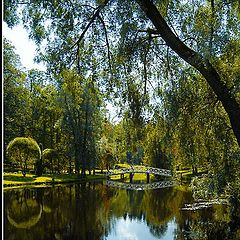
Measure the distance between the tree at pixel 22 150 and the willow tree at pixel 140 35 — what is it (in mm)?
15070

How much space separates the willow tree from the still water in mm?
4578

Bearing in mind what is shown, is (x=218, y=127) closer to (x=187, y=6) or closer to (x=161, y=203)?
(x=187, y=6)

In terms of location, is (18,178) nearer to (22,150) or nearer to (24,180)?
(24,180)

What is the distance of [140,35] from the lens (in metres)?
4.37

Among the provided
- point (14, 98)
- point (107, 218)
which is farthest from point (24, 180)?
point (107, 218)

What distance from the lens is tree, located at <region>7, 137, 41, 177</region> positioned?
18.8m

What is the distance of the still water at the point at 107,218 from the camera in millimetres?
8305

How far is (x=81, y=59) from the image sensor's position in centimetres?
451

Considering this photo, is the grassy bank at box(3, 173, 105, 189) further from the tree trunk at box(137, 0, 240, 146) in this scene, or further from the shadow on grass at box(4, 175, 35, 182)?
the tree trunk at box(137, 0, 240, 146)

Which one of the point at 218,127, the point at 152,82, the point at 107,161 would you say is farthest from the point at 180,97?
the point at 107,161

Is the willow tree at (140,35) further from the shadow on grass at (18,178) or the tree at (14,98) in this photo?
the tree at (14,98)

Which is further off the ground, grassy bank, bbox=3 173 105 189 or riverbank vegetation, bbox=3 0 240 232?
riverbank vegetation, bbox=3 0 240 232

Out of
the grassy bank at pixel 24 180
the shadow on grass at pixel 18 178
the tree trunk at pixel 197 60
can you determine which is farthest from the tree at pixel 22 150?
the tree trunk at pixel 197 60

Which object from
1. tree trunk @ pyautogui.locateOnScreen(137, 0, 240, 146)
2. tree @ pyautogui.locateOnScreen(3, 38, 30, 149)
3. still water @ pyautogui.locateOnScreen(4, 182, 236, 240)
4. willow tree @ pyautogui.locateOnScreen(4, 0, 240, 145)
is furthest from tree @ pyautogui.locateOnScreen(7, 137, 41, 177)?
tree trunk @ pyautogui.locateOnScreen(137, 0, 240, 146)
